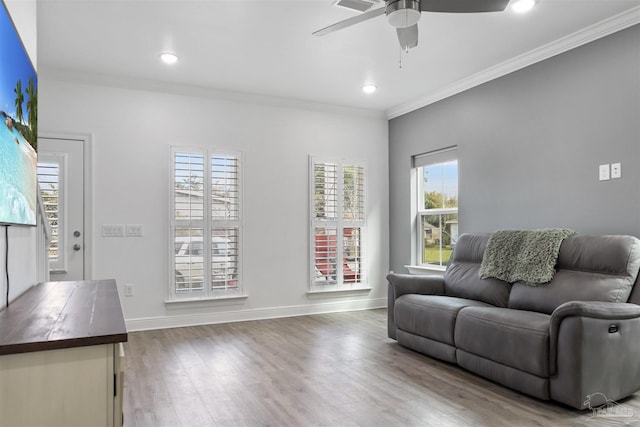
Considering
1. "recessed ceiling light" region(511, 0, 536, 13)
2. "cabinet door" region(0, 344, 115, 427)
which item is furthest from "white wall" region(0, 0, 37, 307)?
"recessed ceiling light" region(511, 0, 536, 13)

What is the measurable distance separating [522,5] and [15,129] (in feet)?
10.0

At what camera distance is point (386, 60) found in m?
4.09

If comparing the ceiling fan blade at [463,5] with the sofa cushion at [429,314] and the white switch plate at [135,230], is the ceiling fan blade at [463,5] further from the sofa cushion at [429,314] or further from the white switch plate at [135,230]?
the white switch plate at [135,230]

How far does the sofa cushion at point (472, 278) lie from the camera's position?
3545 mm

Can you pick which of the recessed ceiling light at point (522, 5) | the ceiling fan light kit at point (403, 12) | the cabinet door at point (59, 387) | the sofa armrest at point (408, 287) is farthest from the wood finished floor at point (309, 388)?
the recessed ceiling light at point (522, 5)

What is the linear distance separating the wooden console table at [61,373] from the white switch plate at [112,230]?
125 inches

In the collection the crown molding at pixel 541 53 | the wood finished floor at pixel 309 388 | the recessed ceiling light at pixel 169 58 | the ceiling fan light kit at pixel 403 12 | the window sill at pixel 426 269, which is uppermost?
the recessed ceiling light at pixel 169 58

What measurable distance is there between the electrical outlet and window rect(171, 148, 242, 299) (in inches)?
15.5

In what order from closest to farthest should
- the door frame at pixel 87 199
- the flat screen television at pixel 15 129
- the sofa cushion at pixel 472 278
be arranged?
the flat screen television at pixel 15 129, the sofa cushion at pixel 472 278, the door frame at pixel 87 199

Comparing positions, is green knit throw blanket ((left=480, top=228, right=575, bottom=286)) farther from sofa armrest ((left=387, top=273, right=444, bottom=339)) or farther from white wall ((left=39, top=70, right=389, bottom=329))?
white wall ((left=39, top=70, right=389, bottom=329))

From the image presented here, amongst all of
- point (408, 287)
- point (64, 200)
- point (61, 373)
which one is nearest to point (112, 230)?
point (64, 200)

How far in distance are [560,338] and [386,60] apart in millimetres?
2723

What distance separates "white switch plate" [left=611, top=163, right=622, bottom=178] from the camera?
3.29 metres

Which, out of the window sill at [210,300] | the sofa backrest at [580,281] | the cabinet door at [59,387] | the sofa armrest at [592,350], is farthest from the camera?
the window sill at [210,300]
